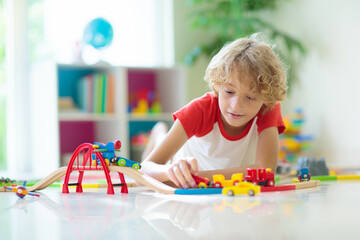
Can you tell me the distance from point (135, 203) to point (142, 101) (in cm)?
293

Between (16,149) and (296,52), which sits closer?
(16,149)

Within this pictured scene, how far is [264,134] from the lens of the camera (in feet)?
5.37

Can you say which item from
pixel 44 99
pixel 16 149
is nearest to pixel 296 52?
pixel 44 99

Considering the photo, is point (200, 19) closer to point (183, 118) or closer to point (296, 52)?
point (296, 52)

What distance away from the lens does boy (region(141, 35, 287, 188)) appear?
1.49 meters

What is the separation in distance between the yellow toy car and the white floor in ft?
0.09

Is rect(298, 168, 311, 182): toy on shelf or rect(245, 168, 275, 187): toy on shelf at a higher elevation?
rect(245, 168, 275, 187): toy on shelf

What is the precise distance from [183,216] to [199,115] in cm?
88

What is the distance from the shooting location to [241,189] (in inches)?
46.8

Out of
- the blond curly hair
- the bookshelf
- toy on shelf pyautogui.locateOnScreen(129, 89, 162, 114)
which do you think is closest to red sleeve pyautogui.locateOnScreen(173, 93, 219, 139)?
the blond curly hair

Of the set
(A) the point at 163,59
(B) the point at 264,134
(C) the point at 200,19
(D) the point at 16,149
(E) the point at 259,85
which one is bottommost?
(D) the point at 16,149

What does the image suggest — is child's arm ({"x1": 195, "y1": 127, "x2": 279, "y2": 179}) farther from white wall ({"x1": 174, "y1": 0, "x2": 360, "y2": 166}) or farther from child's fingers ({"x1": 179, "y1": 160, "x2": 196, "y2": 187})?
white wall ({"x1": 174, "y1": 0, "x2": 360, "y2": 166})

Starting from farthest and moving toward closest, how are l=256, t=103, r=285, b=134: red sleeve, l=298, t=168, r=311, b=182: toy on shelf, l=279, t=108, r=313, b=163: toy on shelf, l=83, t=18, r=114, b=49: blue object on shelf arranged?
l=279, t=108, r=313, b=163: toy on shelf
l=83, t=18, r=114, b=49: blue object on shelf
l=256, t=103, r=285, b=134: red sleeve
l=298, t=168, r=311, b=182: toy on shelf

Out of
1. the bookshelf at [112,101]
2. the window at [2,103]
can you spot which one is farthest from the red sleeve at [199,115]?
the window at [2,103]
